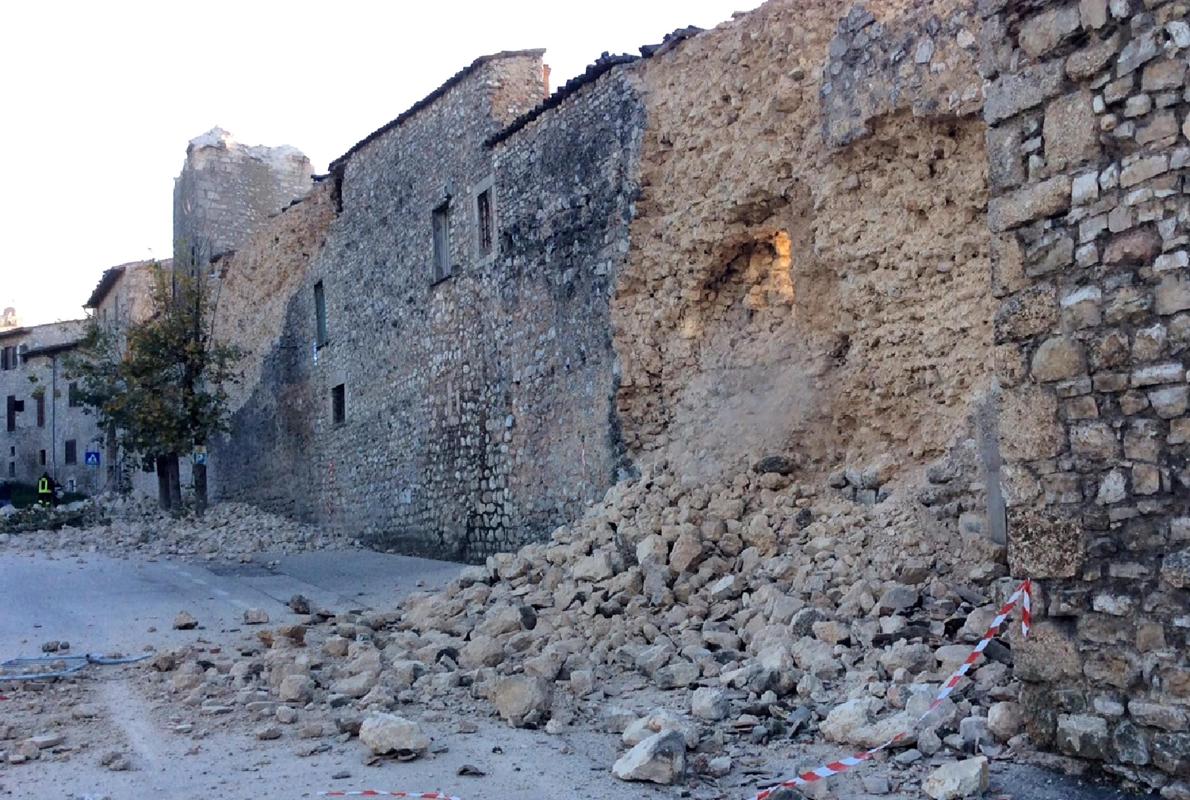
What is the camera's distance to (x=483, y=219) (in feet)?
43.9

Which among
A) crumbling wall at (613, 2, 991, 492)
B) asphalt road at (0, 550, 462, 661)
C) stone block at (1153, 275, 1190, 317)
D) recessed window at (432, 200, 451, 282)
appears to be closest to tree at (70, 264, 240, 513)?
asphalt road at (0, 550, 462, 661)

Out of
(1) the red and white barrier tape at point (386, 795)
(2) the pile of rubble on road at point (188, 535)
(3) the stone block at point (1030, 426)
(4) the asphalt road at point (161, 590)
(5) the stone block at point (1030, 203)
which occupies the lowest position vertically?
(1) the red and white barrier tape at point (386, 795)

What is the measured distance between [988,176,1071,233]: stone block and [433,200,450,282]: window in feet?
34.7

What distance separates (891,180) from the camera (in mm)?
7625

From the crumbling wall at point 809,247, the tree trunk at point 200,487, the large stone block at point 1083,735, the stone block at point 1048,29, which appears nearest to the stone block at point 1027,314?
the stone block at point 1048,29

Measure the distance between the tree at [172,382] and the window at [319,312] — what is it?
136 inches

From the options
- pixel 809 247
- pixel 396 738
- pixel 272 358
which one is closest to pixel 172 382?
pixel 272 358

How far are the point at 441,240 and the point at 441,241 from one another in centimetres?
1

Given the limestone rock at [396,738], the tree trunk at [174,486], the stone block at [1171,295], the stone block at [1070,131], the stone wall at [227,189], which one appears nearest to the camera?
the stone block at [1171,295]

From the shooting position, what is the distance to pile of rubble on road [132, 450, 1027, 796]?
15.5 feet

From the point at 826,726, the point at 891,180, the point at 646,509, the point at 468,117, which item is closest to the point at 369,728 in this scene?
the point at 826,726

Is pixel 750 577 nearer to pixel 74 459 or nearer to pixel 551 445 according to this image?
pixel 551 445

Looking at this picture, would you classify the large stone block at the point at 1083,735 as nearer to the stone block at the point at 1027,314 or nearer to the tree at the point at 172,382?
the stone block at the point at 1027,314

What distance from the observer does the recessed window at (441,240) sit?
1447cm
